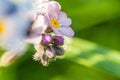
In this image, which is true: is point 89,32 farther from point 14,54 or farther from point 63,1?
point 14,54

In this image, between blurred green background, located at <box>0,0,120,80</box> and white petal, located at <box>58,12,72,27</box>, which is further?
blurred green background, located at <box>0,0,120,80</box>

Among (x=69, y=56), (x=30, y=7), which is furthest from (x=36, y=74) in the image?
(x=30, y=7)

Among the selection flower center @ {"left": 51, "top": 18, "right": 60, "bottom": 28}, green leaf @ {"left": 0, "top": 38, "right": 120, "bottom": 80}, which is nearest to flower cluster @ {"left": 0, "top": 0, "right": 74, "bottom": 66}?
flower center @ {"left": 51, "top": 18, "right": 60, "bottom": 28}

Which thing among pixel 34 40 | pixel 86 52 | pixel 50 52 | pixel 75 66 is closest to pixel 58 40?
pixel 50 52

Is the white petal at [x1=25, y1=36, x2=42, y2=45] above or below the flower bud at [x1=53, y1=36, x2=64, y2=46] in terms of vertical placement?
below

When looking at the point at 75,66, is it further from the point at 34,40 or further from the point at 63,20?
the point at 34,40

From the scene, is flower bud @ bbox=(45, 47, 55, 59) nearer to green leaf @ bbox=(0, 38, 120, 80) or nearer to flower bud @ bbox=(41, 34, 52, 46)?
flower bud @ bbox=(41, 34, 52, 46)
